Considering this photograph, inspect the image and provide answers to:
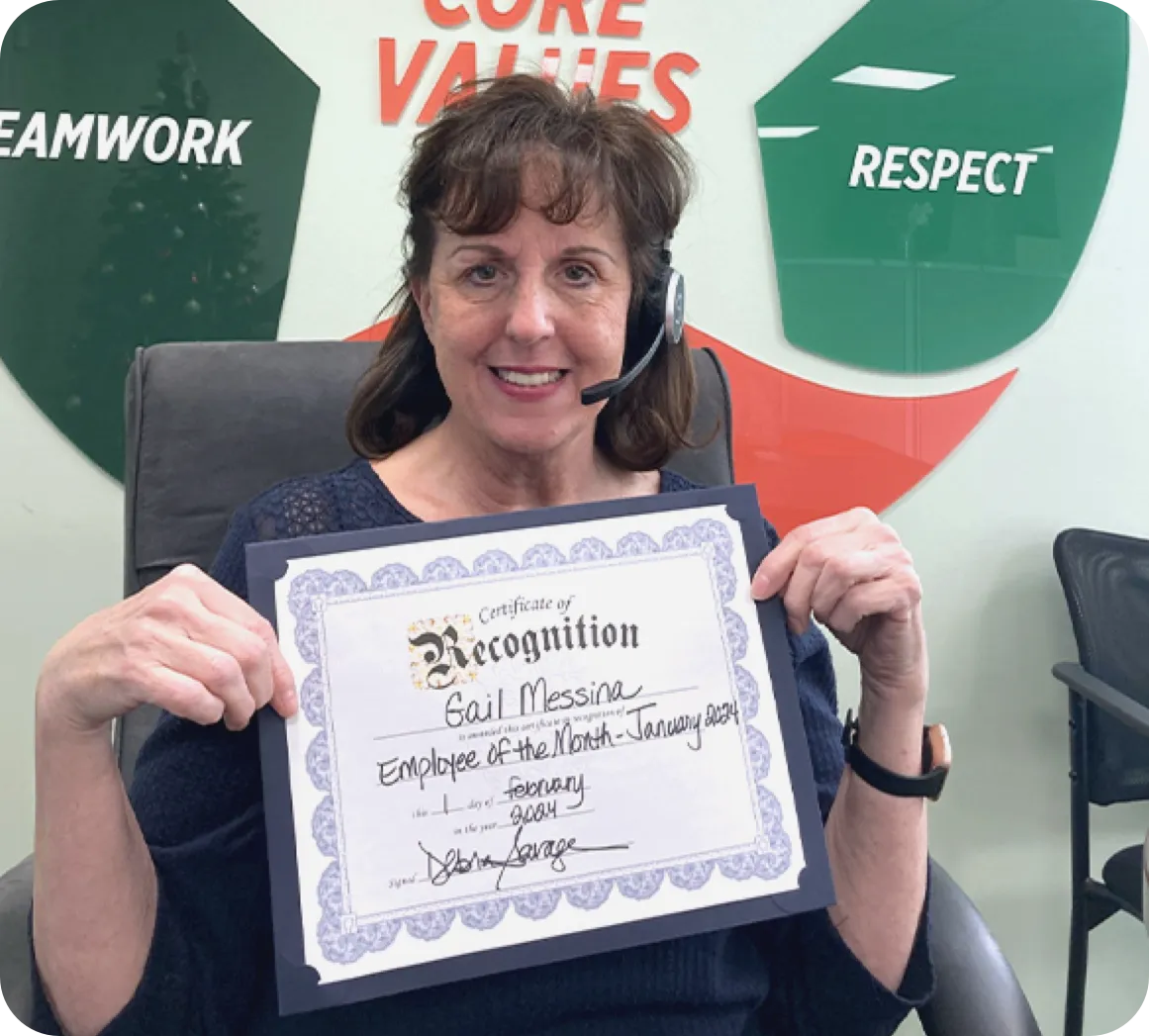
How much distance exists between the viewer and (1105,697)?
4.31 feet

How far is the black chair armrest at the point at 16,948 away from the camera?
661 millimetres

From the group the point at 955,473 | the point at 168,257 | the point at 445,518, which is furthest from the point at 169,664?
the point at 955,473

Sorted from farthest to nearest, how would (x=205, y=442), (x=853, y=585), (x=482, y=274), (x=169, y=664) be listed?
(x=205, y=442) < (x=482, y=274) < (x=853, y=585) < (x=169, y=664)

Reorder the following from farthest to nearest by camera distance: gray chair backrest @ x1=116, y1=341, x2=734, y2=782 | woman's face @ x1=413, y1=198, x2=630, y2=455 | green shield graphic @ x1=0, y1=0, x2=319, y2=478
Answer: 1. green shield graphic @ x1=0, y1=0, x2=319, y2=478
2. gray chair backrest @ x1=116, y1=341, x2=734, y2=782
3. woman's face @ x1=413, y1=198, x2=630, y2=455

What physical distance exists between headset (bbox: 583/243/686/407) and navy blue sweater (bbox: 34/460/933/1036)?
0.84 ft

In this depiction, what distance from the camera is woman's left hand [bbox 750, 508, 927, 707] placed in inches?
26.9

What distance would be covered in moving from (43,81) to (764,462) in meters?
1.18

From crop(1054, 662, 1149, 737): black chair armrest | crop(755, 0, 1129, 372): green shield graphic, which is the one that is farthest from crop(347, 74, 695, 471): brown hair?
crop(1054, 662, 1149, 737): black chair armrest

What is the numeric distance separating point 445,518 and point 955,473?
1052 mm

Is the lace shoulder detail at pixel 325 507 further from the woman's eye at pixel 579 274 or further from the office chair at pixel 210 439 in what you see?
the woman's eye at pixel 579 274

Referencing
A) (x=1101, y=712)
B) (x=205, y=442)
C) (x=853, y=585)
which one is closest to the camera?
(x=853, y=585)

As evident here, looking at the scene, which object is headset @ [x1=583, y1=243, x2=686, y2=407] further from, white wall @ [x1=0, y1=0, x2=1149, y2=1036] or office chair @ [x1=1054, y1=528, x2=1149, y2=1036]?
office chair @ [x1=1054, y1=528, x2=1149, y2=1036]
